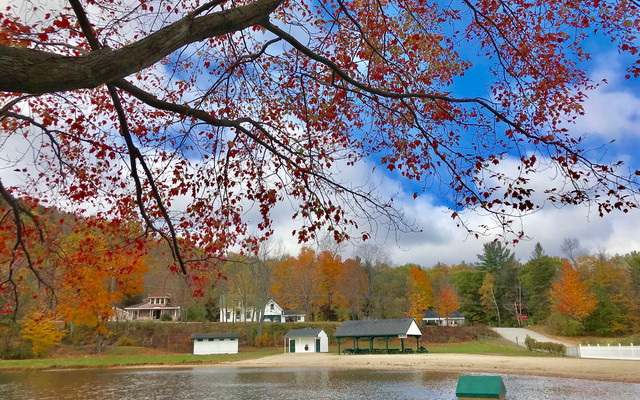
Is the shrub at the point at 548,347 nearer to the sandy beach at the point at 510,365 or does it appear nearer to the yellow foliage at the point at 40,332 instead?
the sandy beach at the point at 510,365

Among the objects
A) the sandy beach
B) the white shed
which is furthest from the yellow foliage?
the white shed

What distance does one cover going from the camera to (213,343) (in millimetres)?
42406

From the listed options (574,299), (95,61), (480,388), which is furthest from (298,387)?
(574,299)

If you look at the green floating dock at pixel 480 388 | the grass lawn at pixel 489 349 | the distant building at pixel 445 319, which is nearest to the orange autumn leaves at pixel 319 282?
the grass lawn at pixel 489 349

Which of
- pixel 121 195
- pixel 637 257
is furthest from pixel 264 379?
pixel 637 257

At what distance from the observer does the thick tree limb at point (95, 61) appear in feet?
10.2

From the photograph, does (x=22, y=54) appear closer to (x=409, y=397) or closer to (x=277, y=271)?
(x=409, y=397)

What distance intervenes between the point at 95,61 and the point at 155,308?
6371 cm

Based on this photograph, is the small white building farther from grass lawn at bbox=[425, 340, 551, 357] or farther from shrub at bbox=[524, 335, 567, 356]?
shrub at bbox=[524, 335, 567, 356]

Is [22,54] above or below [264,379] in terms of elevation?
above

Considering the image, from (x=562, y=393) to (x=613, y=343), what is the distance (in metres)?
28.1

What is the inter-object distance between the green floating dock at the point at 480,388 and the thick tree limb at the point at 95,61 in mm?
11841

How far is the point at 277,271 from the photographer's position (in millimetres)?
54000

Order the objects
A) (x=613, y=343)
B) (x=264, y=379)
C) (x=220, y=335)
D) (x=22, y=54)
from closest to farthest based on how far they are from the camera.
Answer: (x=22, y=54) → (x=264, y=379) → (x=613, y=343) → (x=220, y=335)
